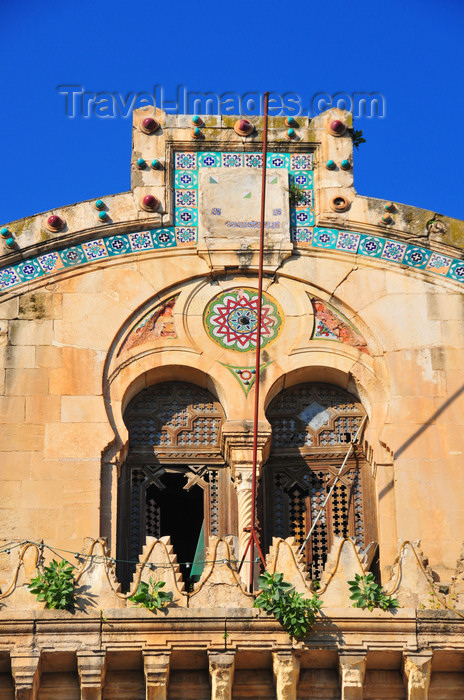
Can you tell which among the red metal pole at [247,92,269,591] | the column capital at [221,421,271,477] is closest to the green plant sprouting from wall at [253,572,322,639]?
the red metal pole at [247,92,269,591]

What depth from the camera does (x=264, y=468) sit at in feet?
64.1

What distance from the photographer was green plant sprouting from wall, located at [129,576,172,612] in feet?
55.7

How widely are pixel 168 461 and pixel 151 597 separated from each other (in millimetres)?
2760

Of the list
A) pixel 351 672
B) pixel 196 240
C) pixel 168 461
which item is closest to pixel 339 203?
pixel 196 240

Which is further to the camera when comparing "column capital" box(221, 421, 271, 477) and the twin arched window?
the twin arched window

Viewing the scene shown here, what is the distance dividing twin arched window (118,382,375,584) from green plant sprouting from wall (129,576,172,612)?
1.78m

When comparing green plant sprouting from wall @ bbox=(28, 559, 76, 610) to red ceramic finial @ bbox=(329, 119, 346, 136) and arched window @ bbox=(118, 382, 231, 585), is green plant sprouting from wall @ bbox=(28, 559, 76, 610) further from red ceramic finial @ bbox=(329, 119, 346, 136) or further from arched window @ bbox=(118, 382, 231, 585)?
red ceramic finial @ bbox=(329, 119, 346, 136)

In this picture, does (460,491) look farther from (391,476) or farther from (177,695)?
(177,695)

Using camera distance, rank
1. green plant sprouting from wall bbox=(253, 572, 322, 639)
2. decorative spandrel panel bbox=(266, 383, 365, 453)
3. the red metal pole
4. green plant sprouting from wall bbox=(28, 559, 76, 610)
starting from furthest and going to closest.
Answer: decorative spandrel panel bbox=(266, 383, 365, 453), the red metal pole, green plant sprouting from wall bbox=(28, 559, 76, 610), green plant sprouting from wall bbox=(253, 572, 322, 639)

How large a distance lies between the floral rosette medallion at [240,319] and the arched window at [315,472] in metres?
0.76

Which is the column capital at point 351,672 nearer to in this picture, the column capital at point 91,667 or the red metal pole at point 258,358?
the red metal pole at point 258,358

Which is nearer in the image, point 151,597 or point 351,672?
point 351,672

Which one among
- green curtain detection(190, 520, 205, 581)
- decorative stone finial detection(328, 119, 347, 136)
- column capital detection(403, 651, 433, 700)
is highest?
decorative stone finial detection(328, 119, 347, 136)

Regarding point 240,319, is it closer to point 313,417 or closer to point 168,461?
point 313,417
